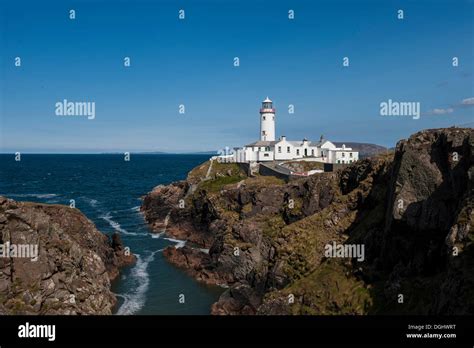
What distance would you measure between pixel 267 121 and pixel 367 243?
77241 millimetres

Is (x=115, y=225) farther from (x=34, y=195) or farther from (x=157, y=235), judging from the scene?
(x=34, y=195)

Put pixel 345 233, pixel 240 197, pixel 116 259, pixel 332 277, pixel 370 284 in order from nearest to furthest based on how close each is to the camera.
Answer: pixel 370 284, pixel 332 277, pixel 345 233, pixel 116 259, pixel 240 197

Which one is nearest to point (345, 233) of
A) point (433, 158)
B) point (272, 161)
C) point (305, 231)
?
point (305, 231)

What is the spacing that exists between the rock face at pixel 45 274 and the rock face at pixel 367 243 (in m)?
12.6

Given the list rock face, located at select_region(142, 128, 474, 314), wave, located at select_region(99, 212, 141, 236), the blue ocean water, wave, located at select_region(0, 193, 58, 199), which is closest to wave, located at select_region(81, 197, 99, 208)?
the blue ocean water

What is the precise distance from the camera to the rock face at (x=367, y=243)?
28781mm

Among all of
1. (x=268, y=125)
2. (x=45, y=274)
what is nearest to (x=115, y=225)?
(x=268, y=125)

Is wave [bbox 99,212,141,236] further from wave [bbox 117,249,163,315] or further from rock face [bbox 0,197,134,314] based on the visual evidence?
rock face [bbox 0,197,134,314]

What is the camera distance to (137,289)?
1967 inches

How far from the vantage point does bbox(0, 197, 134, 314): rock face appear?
32625mm

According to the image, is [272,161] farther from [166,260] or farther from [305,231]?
[305,231]

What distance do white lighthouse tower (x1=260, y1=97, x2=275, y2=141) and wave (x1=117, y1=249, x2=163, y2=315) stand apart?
2277 inches

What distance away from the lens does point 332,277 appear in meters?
36.3

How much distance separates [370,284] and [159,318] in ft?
90.3
